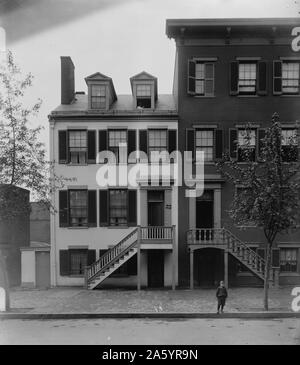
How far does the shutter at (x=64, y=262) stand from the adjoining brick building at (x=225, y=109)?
239 inches

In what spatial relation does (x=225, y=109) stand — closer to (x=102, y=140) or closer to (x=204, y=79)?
(x=204, y=79)

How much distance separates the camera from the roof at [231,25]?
2206cm

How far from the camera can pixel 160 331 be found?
13.2 meters

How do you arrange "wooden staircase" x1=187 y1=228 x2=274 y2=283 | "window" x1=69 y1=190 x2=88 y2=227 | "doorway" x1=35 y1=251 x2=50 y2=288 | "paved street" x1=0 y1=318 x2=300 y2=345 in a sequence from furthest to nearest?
"doorway" x1=35 y1=251 x2=50 y2=288, "window" x1=69 y1=190 x2=88 y2=227, "wooden staircase" x1=187 y1=228 x2=274 y2=283, "paved street" x1=0 y1=318 x2=300 y2=345

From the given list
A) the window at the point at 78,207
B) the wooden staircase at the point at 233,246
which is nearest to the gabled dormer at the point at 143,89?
the window at the point at 78,207

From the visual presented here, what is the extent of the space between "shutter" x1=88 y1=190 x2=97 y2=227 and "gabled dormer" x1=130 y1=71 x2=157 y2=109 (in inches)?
214

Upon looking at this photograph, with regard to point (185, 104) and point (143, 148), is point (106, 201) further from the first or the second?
point (185, 104)

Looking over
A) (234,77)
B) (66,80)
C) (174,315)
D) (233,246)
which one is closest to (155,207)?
(233,246)

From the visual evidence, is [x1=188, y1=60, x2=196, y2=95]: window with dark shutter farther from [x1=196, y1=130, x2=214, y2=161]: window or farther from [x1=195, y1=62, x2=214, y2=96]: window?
[x1=196, y1=130, x2=214, y2=161]: window

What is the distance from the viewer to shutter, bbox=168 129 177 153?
23.0 m

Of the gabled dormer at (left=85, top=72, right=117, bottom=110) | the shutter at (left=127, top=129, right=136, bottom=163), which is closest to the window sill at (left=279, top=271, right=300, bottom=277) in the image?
the shutter at (left=127, top=129, right=136, bottom=163)

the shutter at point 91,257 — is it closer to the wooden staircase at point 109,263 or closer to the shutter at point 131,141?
the wooden staircase at point 109,263
